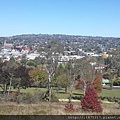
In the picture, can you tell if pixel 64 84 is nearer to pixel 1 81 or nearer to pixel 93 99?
pixel 1 81

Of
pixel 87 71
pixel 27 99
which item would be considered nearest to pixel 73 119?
pixel 27 99

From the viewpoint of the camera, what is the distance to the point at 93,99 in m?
11.1

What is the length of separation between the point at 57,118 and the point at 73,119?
0.48 meters

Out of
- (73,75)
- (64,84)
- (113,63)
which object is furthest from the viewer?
(113,63)

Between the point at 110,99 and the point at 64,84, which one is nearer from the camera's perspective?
the point at 110,99

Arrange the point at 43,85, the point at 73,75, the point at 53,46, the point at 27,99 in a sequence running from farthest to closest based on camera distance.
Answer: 1. the point at 43,85
2. the point at 73,75
3. the point at 53,46
4. the point at 27,99

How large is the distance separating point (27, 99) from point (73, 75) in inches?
900

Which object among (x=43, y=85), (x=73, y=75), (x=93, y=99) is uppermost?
(x=93, y=99)

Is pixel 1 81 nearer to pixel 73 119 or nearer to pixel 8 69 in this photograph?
pixel 8 69

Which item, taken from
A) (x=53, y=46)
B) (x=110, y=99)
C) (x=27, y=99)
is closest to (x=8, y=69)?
(x=53, y=46)

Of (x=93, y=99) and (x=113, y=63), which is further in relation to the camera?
(x=113, y=63)

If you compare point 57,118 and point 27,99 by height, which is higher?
point 57,118

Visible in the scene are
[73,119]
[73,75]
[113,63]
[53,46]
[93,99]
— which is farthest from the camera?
[113,63]

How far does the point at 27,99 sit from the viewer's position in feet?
50.6
